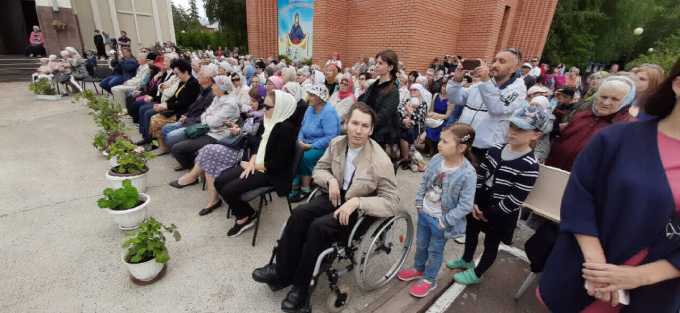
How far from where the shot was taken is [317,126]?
138 inches

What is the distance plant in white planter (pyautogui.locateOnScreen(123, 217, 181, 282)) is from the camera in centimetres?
219

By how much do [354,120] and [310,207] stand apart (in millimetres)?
740

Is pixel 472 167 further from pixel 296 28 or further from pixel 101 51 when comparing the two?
pixel 101 51

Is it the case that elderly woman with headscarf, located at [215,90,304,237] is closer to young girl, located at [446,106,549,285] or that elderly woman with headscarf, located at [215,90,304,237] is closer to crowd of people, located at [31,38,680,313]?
crowd of people, located at [31,38,680,313]

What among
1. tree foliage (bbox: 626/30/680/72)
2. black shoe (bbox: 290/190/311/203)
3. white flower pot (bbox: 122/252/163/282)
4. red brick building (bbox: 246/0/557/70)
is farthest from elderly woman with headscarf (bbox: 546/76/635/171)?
red brick building (bbox: 246/0/557/70)

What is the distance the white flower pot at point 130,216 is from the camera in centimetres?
269

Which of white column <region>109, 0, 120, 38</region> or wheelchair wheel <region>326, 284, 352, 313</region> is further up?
white column <region>109, 0, 120, 38</region>

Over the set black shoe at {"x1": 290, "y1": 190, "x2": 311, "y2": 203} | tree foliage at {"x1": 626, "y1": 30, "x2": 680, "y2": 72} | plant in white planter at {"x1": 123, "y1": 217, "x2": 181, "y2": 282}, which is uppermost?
tree foliage at {"x1": 626, "y1": 30, "x2": 680, "y2": 72}

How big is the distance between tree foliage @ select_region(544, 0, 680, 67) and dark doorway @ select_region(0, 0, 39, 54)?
30662 mm

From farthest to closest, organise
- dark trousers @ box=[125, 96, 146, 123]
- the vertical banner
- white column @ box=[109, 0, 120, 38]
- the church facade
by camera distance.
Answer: white column @ box=[109, 0, 120, 38], the church facade, the vertical banner, dark trousers @ box=[125, 96, 146, 123]

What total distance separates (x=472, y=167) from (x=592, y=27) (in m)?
22.6

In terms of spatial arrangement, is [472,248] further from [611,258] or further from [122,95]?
[122,95]

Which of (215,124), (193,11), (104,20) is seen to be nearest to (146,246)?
(215,124)

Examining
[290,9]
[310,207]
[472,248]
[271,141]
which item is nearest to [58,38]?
[290,9]
